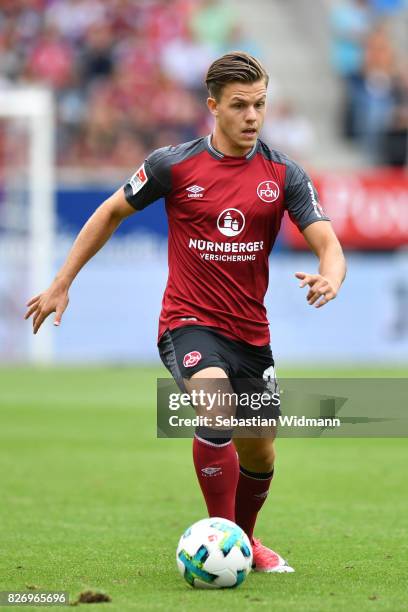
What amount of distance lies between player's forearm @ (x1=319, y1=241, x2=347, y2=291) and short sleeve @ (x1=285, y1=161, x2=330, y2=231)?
193 millimetres

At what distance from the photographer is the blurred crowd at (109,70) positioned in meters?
20.9

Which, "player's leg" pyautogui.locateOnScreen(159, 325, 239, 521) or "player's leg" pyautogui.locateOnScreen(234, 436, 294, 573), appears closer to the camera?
"player's leg" pyautogui.locateOnScreen(159, 325, 239, 521)

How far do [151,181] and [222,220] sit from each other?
0.39 meters

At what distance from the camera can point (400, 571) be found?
239 inches

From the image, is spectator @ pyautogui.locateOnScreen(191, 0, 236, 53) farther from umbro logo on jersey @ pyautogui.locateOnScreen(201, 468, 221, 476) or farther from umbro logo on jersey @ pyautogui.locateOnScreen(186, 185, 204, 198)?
umbro logo on jersey @ pyautogui.locateOnScreen(201, 468, 221, 476)

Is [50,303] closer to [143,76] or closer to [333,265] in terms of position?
[333,265]

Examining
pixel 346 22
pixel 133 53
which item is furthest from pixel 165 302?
pixel 346 22

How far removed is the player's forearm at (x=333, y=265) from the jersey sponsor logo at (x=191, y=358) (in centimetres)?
67

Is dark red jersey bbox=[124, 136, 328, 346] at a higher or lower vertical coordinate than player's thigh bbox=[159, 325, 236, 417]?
higher

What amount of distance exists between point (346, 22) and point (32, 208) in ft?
30.4

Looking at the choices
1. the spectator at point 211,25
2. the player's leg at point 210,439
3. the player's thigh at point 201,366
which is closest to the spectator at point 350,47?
the spectator at point 211,25

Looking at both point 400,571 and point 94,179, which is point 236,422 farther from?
point 94,179

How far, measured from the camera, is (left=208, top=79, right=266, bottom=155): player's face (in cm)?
598

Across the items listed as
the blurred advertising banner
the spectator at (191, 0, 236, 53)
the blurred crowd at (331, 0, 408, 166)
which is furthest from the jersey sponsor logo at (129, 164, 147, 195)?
the spectator at (191, 0, 236, 53)
